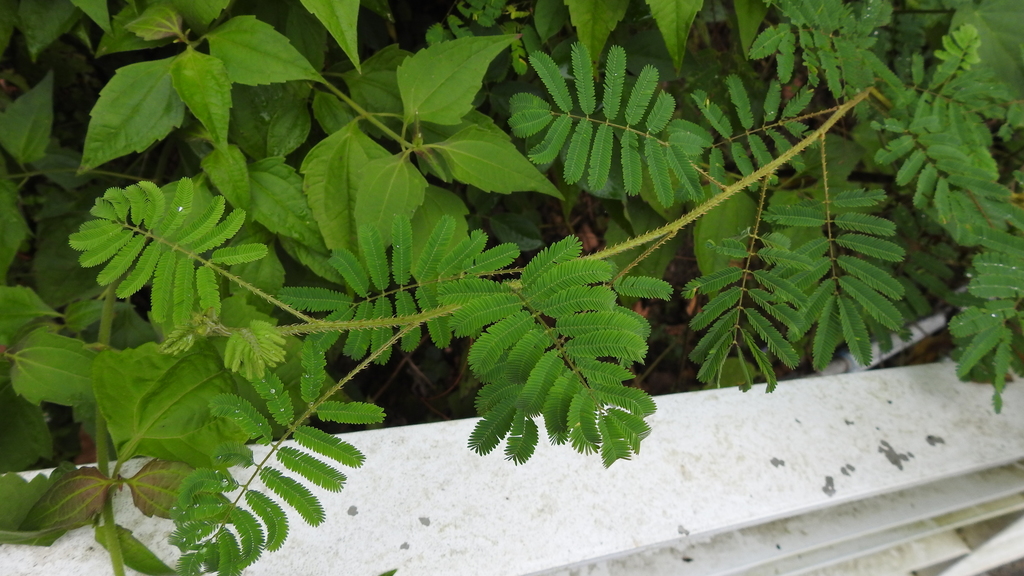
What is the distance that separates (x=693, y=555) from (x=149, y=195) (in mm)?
1132

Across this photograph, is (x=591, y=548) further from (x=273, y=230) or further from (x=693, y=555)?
(x=273, y=230)

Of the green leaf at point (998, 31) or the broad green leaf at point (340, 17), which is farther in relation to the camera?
Result: the green leaf at point (998, 31)

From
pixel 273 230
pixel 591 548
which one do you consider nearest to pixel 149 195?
pixel 273 230

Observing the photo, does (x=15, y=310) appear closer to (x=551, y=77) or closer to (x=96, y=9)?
(x=96, y=9)

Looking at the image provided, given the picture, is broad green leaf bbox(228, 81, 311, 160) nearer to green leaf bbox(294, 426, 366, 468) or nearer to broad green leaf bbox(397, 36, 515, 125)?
broad green leaf bbox(397, 36, 515, 125)

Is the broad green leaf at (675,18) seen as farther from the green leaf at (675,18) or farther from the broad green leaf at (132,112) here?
the broad green leaf at (132,112)

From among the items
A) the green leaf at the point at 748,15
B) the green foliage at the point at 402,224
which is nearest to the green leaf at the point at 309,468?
the green foliage at the point at 402,224

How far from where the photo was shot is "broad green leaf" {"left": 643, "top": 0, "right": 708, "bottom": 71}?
0.96m

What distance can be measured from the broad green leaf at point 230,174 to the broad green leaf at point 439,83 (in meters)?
0.31

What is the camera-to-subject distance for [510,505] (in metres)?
1.01

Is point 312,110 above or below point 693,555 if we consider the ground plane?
above

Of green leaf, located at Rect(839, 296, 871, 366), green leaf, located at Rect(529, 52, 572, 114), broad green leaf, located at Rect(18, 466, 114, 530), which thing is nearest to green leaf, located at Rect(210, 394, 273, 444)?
broad green leaf, located at Rect(18, 466, 114, 530)

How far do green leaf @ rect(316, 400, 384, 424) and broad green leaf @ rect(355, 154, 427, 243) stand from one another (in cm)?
31

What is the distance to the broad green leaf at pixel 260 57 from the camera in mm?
947
